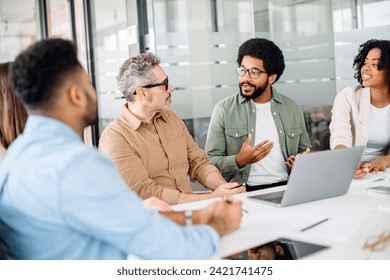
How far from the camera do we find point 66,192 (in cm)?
120

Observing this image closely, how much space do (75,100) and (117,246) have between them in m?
0.43

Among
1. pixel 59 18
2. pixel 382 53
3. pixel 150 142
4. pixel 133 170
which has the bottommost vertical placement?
pixel 133 170

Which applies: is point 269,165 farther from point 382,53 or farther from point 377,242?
point 377,242

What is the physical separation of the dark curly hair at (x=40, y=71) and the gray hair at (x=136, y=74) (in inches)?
50.4

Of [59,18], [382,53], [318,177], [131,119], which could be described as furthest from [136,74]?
[59,18]

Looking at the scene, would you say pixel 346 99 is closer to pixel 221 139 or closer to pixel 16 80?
pixel 221 139

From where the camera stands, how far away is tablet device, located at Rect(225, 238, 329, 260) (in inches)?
55.6

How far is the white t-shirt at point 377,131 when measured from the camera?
3209 mm

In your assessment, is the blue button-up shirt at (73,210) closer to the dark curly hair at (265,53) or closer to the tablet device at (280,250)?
the tablet device at (280,250)

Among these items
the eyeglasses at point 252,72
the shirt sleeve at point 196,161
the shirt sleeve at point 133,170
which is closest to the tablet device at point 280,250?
the shirt sleeve at point 133,170

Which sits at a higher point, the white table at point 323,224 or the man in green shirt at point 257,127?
the man in green shirt at point 257,127

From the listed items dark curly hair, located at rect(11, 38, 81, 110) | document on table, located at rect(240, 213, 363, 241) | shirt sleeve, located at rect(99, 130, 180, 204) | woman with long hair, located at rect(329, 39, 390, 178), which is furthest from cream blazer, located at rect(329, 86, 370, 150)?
dark curly hair, located at rect(11, 38, 81, 110)

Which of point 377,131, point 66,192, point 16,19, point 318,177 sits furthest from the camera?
point 16,19

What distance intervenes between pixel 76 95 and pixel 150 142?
4.14 ft
